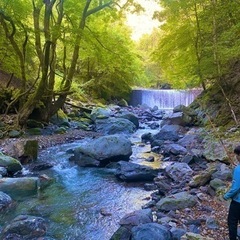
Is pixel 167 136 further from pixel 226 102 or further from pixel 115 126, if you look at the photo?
pixel 115 126

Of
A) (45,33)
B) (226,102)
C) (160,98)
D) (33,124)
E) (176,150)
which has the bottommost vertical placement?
(176,150)

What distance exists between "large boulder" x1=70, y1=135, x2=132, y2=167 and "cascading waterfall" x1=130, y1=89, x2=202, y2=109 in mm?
17871

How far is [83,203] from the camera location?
6.38 meters

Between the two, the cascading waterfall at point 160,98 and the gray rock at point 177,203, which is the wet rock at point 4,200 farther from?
the cascading waterfall at point 160,98

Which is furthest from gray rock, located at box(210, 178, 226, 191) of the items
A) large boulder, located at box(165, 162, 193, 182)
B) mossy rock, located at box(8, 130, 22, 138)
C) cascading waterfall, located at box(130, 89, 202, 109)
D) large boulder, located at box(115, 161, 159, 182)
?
cascading waterfall, located at box(130, 89, 202, 109)

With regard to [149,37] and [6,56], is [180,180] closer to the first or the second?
[6,56]

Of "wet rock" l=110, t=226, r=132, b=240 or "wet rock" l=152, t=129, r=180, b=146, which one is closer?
"wet rock" l=110, t=226, r=132, b=240

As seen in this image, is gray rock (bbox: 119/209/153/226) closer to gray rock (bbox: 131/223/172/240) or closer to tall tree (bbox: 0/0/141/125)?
gray rock (bbox: 131/223/172/240)

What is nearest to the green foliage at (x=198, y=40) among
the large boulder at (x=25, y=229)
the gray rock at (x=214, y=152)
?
the gray rock at (x=214, y=152)

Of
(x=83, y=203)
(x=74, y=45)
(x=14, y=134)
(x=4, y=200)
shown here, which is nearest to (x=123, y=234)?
(x=83, y=203)

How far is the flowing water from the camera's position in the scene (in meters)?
5.16

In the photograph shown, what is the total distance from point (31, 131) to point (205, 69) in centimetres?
785

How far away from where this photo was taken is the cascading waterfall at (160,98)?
27.2 metres

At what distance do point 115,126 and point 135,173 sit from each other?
7935mm
